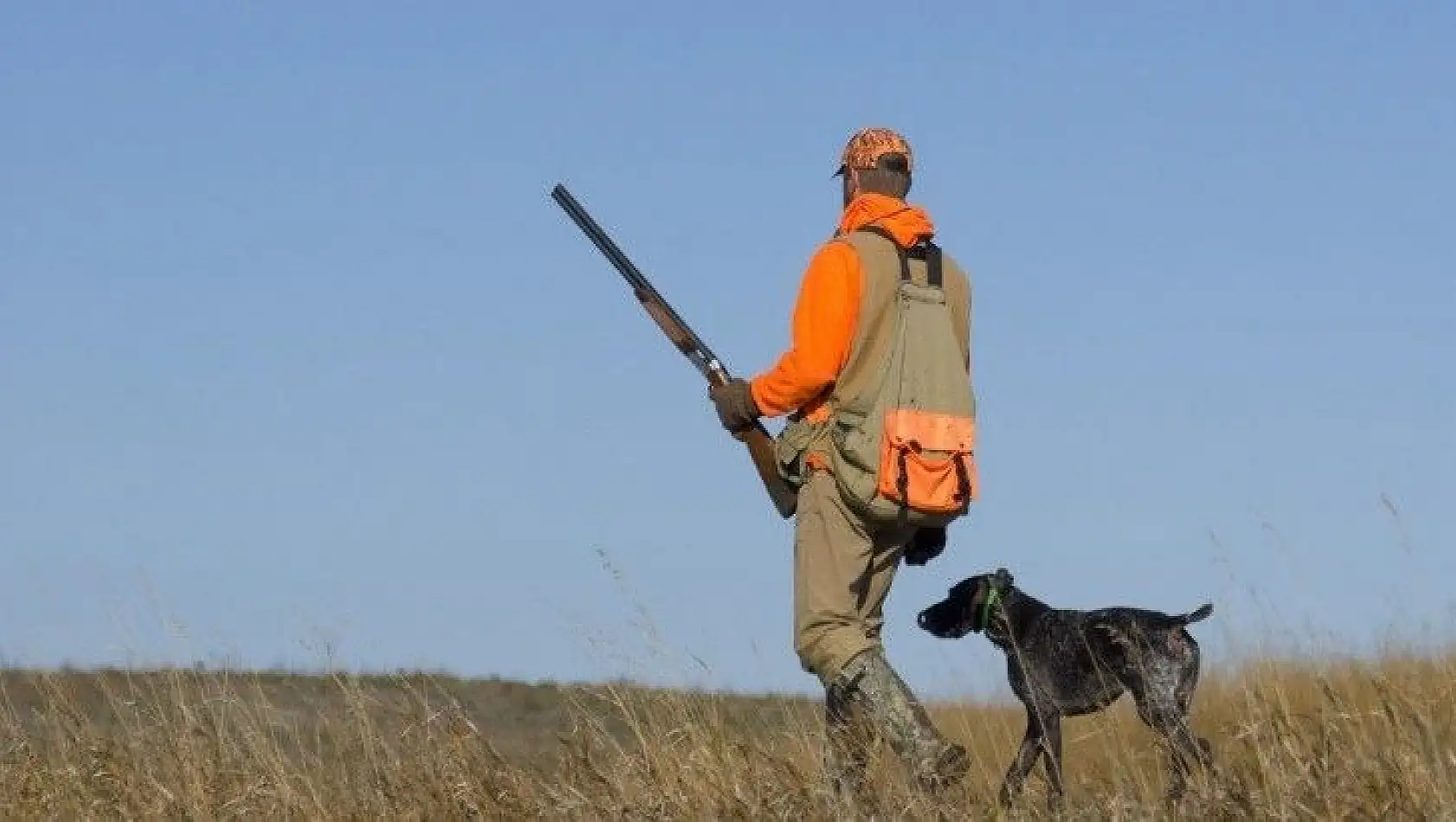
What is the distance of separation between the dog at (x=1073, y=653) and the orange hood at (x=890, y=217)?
6.60ft

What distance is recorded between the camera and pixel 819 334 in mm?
7621

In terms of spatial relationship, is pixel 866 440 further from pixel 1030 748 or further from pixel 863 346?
pixel 1030 748

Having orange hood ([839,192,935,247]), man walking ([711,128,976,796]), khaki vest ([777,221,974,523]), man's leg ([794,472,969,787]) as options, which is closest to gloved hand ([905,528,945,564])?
man walking ([711,128,976,796])

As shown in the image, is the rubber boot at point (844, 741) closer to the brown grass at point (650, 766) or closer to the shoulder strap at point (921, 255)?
the brown grass at point (650, 766)

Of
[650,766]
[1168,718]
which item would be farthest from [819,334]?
[1168,718]

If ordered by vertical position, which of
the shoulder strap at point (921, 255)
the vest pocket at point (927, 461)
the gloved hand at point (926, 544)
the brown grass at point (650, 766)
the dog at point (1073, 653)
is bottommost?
the brown grass at point (650, 766)

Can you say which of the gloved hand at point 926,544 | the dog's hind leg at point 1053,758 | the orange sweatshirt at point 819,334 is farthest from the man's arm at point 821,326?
the dog's hind leg at point 1053,758

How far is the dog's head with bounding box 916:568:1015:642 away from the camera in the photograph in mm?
9406

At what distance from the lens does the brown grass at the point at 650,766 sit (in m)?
6.38

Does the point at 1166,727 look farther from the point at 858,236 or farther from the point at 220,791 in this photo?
the point at 220,791

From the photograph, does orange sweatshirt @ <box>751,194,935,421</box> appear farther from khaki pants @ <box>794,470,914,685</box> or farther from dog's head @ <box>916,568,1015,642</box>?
dog's head @ <box>916,568,1015,642</box>

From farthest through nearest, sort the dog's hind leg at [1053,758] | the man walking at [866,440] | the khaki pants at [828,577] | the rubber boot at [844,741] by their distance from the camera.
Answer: the khaki pants at [828,577] → the man walking at [866,440] → the rubber boot at [844,741] → the dog's hind leg at [1053,758]

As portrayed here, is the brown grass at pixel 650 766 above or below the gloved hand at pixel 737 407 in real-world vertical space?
below

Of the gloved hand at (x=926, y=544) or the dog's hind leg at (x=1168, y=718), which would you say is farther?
the dog's hind leg at (x=1168, y=718)
